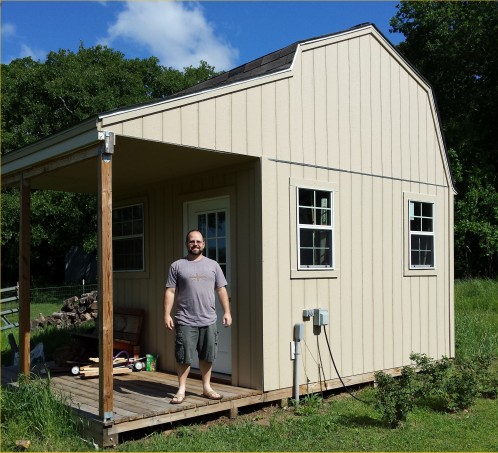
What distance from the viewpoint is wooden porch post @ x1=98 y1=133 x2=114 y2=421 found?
5.05 meters

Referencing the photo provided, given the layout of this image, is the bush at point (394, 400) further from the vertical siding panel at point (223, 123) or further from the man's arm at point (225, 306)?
the vertical siding panel at point (223, 123)

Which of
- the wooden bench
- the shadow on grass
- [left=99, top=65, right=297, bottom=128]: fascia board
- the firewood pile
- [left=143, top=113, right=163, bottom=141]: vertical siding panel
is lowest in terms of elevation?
the shadow on grass

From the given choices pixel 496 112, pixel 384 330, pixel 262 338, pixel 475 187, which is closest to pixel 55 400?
pixel 262 338

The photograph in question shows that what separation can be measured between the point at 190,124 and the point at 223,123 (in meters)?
0.45

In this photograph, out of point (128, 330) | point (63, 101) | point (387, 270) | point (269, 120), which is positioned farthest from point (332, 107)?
point (63, 101)

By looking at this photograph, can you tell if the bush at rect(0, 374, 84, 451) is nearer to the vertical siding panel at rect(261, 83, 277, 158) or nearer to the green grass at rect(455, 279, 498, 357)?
the vertical siding panel at rect(261, 83, 277, 158)

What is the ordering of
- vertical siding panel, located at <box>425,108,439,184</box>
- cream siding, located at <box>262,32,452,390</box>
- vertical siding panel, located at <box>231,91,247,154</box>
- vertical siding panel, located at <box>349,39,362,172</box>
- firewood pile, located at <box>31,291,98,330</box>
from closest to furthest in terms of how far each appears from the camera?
1. vertical siding panel, located at <box>231,91,247,154</box>
2. cream siding, located at <box>262,32,452,390</box>
3. vertical siding panel, located at <box>349,39,362,172</box>
4. vertical siding panel, located at <box>425,108,439,184</box>
5. firewood pile, located at <box>31,291,98,330</box>

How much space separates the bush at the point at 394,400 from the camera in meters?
5.57

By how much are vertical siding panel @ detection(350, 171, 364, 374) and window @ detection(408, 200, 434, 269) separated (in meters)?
1.14

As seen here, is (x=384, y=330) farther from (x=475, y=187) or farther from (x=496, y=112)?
(x=496, y=112)

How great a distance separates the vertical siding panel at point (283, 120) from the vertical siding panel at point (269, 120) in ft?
0.21

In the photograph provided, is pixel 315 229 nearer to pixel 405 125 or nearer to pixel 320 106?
pixel 320 106

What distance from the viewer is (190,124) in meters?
5.74

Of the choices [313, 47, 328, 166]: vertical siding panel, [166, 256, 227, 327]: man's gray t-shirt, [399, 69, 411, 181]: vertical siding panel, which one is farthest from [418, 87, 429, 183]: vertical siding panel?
[166, 256, 227, 327]: man's gray t-shirt
